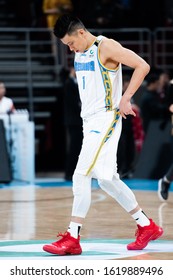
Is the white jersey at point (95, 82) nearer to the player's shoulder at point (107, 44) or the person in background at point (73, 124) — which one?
the player's shoulder at point (107, 44)

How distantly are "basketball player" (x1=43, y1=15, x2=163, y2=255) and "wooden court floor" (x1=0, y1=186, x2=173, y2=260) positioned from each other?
2.28 feet

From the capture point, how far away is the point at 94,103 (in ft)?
26.8

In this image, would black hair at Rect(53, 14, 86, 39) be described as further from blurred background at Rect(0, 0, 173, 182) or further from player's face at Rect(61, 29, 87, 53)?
blurred background at Rect(0, 0, 173, 182)

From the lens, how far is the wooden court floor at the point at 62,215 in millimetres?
9430

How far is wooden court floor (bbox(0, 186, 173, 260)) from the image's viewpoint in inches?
371

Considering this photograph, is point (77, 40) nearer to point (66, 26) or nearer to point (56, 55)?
point (66, 26)

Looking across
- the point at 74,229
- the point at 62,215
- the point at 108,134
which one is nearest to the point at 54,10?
the point at 62,215

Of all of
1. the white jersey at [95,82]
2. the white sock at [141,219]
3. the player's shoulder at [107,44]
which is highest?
the player's shoulder at [107,44]

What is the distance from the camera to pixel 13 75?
64.5 ft

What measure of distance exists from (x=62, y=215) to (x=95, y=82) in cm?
349

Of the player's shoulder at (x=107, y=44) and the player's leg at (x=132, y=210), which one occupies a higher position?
the player's shoulder at (x=107, y=44)

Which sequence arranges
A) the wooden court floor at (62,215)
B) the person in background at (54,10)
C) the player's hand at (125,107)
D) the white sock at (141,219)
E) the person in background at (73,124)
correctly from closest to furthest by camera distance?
the player's hand at (125,107) → the white sock at (141,219) → the wooden court floor at (62,215) → the person in background at (73,124) → the person in background at (54,10)

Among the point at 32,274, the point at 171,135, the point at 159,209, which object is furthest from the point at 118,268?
the point at 171,135

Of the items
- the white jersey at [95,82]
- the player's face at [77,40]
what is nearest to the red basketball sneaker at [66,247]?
the white jersey at [95,82]
